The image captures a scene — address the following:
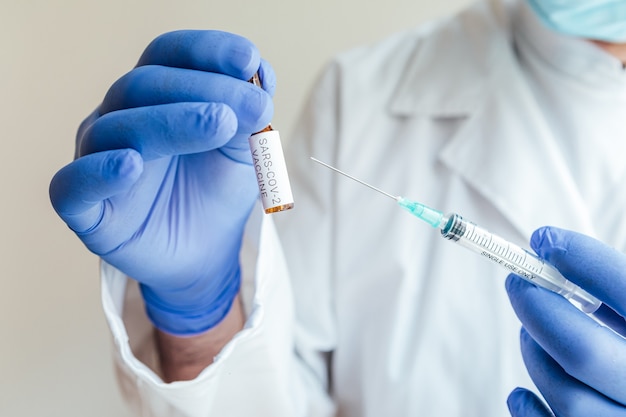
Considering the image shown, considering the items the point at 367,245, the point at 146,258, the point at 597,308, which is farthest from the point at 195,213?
the point at 597,308

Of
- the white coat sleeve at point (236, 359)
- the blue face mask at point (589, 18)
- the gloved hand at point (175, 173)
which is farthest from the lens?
the blue face mask at point (589, 18)

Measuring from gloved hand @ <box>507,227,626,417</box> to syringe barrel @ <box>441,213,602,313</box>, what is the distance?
15 mm

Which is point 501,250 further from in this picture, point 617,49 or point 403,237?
point 617,49

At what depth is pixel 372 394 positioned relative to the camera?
878mm

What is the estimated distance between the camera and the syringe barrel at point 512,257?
0.63 metres

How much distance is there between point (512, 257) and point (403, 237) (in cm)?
28

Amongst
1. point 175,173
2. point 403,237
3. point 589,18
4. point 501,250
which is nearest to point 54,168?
point 175,173

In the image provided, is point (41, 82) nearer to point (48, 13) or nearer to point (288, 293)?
point (48, 13)

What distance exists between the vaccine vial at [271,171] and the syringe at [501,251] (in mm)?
64

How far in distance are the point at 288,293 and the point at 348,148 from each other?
26 centimetres

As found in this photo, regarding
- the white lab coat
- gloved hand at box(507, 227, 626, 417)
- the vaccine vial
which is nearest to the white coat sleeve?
the white lab coat

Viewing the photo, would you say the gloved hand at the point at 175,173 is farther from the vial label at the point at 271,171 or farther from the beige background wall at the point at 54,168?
the beige background wall at the point at 54,168

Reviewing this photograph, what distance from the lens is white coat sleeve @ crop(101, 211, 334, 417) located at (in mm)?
684

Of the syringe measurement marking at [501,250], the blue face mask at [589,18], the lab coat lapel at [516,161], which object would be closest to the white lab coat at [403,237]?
the lab coat lapel at [516,161]
